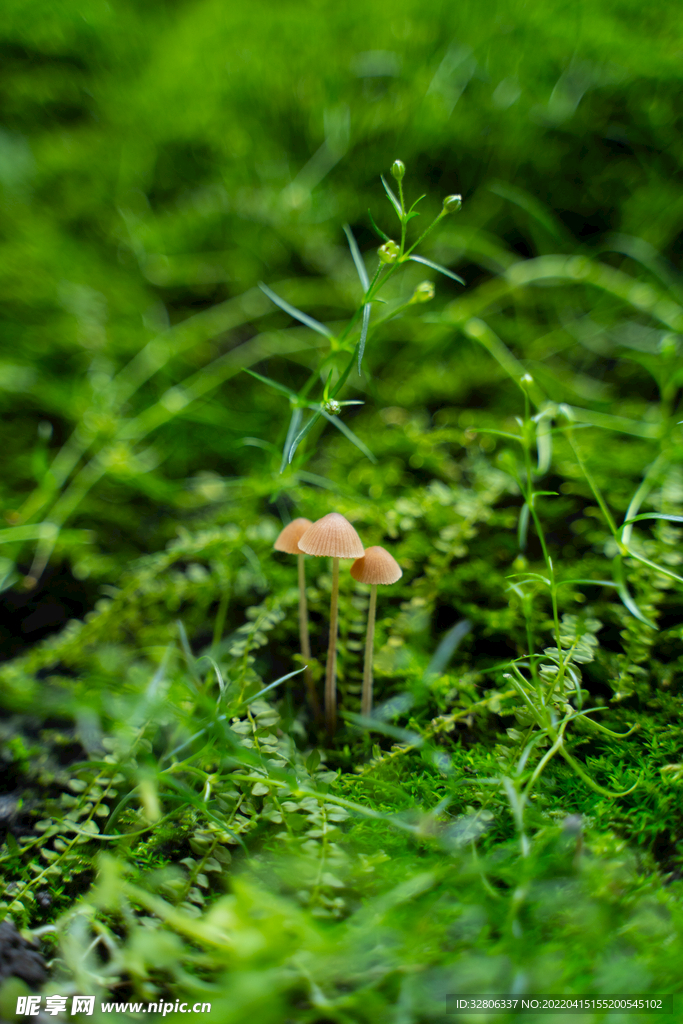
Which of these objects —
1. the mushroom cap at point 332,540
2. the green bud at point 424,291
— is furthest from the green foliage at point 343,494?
the mushroom cap at point 332,540

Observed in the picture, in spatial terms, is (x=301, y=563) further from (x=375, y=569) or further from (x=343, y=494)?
(x=343, y=494)

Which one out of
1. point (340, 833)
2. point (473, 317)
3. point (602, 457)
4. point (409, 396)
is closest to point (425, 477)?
point (409, 396)

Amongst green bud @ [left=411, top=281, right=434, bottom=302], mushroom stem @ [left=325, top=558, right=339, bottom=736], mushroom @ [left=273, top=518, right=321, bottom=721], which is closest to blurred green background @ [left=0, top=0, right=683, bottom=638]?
mushroom @ [left=273, top=518, right=321, bottom=721]

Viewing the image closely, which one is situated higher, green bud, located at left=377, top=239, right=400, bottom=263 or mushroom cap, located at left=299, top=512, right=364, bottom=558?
green bud, located at left=377, top=239, right=400, bottom=263

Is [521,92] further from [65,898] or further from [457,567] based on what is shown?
[65,898]

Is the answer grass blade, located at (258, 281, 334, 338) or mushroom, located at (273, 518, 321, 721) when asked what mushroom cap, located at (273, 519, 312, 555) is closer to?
mushroom, located at (273, 518, 321, 721)

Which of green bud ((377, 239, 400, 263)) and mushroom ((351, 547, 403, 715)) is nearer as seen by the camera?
green bud ((377, 239, 400, 263))

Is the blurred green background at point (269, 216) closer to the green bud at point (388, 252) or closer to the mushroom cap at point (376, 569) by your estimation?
the mushroom cap at point (376, 569)
